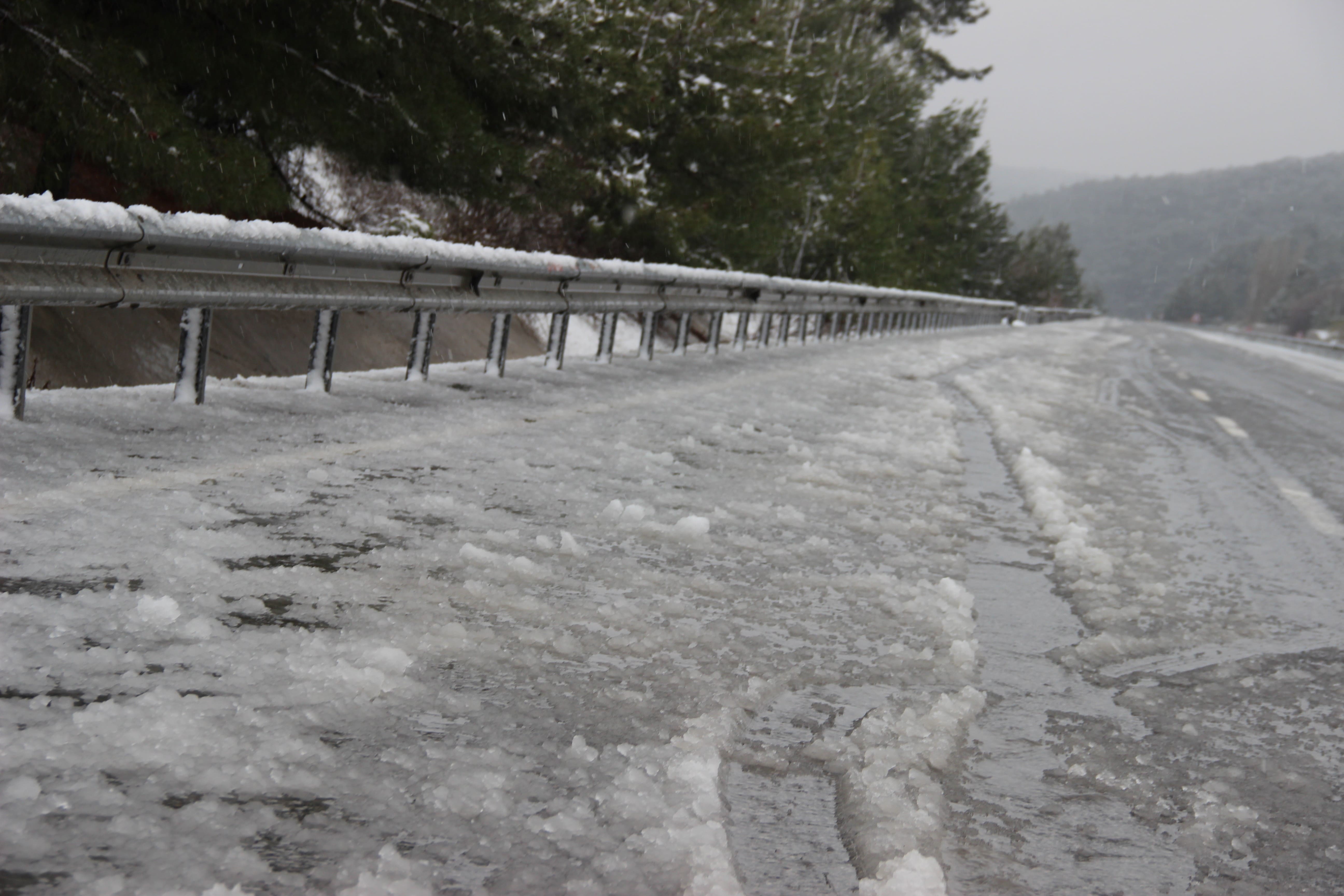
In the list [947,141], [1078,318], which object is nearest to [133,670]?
[947,141]

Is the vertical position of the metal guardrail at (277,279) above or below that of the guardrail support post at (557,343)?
above

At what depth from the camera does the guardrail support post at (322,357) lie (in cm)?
775

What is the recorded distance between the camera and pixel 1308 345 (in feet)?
164

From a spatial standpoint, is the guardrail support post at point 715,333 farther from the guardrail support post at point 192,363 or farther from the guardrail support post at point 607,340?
the guardrail support post at point 192,363

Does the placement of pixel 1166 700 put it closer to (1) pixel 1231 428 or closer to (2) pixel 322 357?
(2) pixel 322 357

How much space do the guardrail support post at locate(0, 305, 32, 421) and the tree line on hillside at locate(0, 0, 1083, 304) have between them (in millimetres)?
4920

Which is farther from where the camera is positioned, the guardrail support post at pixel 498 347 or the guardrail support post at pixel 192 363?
the guardrail support post at pixel 498 347

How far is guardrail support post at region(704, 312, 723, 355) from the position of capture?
1517cm

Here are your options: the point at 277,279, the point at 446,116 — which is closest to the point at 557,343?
the point at 446,116

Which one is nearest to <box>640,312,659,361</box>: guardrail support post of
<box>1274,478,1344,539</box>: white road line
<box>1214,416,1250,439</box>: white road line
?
<box>1214,416,1250,439</box>: white road line

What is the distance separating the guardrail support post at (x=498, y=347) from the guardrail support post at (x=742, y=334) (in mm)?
6389

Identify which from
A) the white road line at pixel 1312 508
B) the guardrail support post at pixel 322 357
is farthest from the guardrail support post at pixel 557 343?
the white road line at pixel 1312 508

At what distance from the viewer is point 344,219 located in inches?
666

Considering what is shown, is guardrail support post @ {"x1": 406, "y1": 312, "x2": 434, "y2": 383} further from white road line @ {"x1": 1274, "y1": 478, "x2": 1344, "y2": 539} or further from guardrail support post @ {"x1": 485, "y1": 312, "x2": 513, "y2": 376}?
white road line @ {"x1": 1274, "y1": 478, "x2": 1344, "y2": 539}
